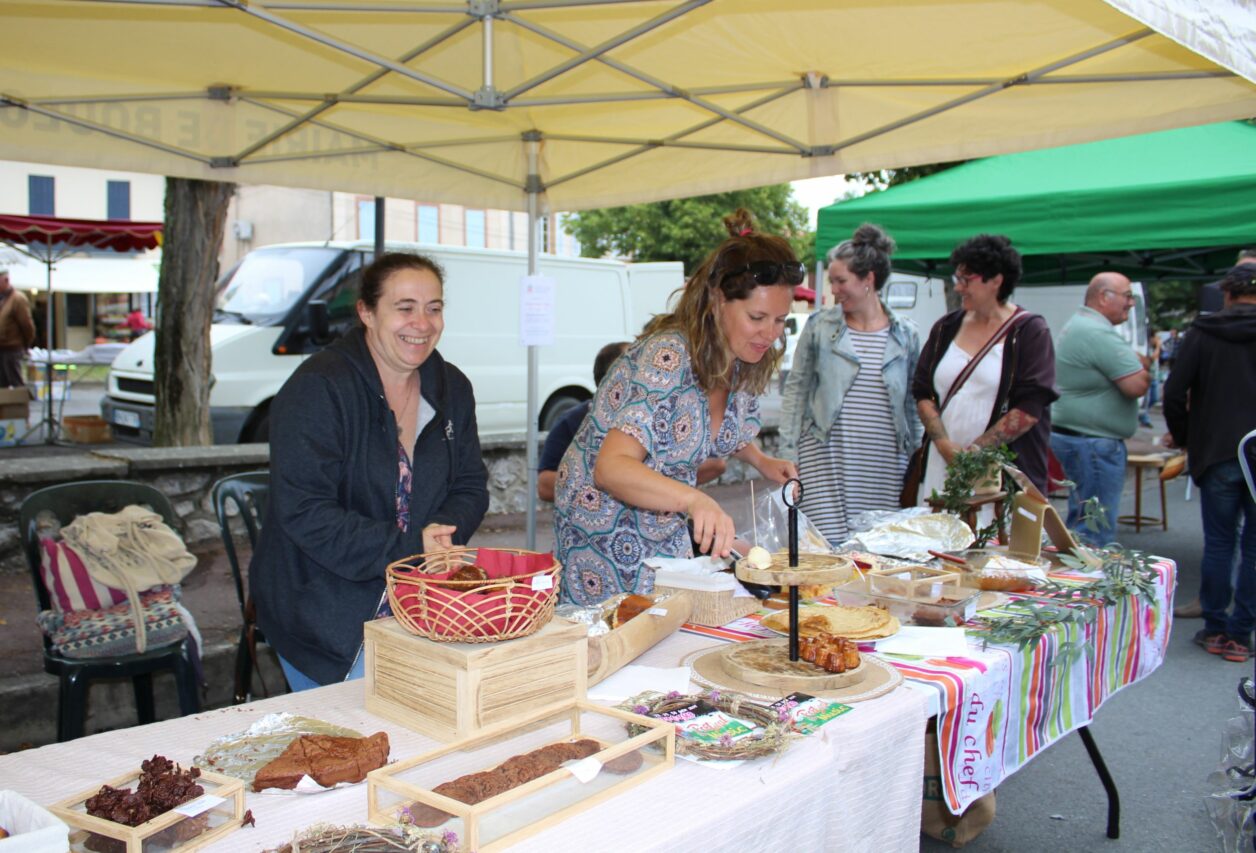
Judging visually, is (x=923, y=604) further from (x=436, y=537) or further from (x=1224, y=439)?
(x=1224, y=439)

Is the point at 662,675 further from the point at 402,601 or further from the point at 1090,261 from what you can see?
the point at 1090,261

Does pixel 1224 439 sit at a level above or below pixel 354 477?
below

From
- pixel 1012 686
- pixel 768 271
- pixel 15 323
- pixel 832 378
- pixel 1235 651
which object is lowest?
pixel 1235 651

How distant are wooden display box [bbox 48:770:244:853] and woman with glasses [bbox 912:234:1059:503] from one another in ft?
10.4

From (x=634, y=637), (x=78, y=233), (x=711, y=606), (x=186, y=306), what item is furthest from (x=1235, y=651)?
(x=78, y=233)

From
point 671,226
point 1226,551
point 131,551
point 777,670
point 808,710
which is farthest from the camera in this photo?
point 671,226

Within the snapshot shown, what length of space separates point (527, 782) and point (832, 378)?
3.08m

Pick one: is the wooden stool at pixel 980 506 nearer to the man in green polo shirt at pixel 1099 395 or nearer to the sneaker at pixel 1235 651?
the sneaker at pixel 1235 651

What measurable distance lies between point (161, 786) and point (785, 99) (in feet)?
10.7

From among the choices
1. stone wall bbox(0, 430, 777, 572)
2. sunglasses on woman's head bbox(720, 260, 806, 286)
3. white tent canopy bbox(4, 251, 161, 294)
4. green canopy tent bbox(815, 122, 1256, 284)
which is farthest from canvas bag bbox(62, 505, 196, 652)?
white tent canopy bbox(4, 251, 161, 294)

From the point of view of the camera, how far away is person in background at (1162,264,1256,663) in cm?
490

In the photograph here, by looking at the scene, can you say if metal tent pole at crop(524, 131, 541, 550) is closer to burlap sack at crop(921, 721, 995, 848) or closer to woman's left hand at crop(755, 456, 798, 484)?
woman's left hand at crop(755, 456, 798, 484)

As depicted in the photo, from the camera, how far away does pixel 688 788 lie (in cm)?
145

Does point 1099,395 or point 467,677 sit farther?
point 1099,395
